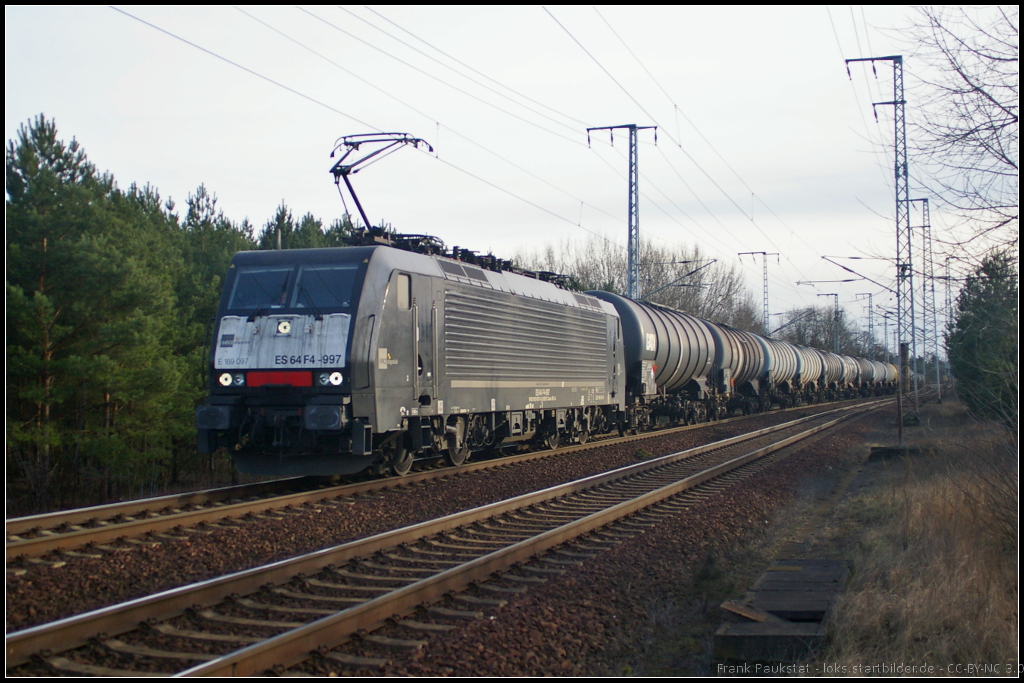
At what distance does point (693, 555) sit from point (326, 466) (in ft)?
16.1

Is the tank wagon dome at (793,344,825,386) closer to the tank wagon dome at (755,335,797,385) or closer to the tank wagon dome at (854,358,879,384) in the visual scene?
the tank wagon dome at (755,335,797,385)

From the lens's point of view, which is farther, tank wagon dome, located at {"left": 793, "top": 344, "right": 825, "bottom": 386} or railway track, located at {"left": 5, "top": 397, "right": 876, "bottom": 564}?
tank wagon dome, located at {"left": 793, "top": 344, "right": 825, "bottom": 386}

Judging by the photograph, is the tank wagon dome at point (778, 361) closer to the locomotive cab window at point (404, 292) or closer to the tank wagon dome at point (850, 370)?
the tank wagon dome at point (850, 370)

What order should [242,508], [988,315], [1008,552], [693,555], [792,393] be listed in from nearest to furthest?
1. [1008,552]
2. [988,315]
3. [693,555]
4. [242,508]
5. [792,393]

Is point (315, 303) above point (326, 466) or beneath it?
above

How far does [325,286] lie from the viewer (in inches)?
408

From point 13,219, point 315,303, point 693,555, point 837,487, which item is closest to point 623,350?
point 837,487

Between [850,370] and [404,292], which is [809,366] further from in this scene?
[404,292]

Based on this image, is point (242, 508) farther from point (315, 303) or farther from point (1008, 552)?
point (1008, 552)

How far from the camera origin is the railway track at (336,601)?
4484mm

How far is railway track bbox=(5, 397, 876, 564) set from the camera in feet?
23.1

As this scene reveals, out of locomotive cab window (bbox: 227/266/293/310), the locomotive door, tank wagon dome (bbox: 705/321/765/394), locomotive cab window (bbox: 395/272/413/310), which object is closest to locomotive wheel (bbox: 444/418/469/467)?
the locomotive door

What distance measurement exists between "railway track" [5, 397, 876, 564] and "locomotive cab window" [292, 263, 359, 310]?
2357 mm

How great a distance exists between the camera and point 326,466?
10.2 metres
